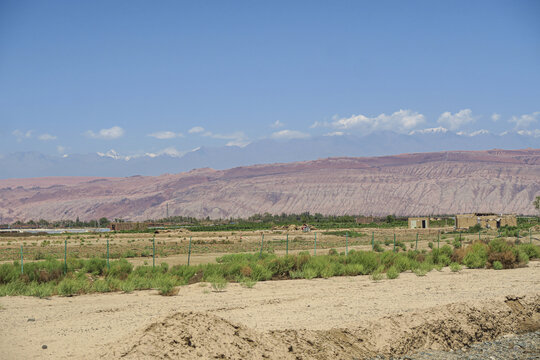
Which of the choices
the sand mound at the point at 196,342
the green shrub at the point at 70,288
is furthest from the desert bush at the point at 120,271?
the sand mound at the point at 196,342

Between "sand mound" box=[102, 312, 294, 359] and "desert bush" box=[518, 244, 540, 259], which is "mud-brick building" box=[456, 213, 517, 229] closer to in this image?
"desert bush" box=[518, 244, 540, 259]

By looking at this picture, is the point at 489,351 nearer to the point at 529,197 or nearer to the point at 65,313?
the point at 65,313

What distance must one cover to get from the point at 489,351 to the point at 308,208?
182 meters

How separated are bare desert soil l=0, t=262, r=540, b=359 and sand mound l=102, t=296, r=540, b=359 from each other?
3 centimetres

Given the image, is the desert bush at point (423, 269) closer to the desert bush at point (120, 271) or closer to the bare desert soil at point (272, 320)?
the bare desert soil at point (272, 320)

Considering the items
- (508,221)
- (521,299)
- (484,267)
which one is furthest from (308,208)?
(521,299)

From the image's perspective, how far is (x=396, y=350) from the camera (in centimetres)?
1568

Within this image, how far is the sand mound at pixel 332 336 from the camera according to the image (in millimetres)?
13117

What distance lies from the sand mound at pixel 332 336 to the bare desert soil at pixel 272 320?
27 mm

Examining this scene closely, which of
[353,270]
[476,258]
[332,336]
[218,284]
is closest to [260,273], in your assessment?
[218,284]

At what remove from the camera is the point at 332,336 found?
15289 mm

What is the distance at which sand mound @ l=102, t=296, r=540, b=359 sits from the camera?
43.0ft

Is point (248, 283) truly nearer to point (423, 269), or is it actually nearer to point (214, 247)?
point (423, 269)

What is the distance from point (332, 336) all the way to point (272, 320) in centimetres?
303
